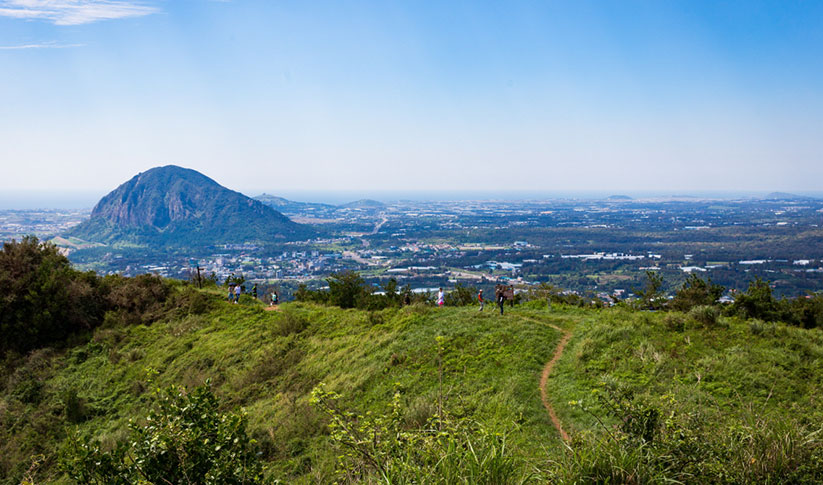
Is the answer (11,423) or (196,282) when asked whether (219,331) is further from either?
(196,282)

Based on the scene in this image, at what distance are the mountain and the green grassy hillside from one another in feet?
368

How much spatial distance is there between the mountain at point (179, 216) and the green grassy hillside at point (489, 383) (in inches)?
4410

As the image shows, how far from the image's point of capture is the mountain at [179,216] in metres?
121

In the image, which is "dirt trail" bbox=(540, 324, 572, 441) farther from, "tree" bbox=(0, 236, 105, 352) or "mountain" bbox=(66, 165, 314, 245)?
"mountain" bbox=(66, 165, 314, 245)

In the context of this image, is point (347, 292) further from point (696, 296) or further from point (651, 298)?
point (696, 296)

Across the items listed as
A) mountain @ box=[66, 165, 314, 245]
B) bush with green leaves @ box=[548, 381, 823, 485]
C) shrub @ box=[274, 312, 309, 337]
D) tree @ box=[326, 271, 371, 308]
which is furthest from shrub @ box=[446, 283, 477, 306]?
mountain @ box=[66, 165, 314, 245]

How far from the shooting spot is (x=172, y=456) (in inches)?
141

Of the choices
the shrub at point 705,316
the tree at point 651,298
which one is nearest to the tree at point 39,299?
the shrub at point 705,316

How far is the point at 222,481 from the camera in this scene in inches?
134

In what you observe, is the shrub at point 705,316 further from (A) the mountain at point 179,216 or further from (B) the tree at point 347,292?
(A) the mountain at point 179,216

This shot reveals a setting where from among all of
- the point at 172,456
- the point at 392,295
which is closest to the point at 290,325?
the point at 392,295

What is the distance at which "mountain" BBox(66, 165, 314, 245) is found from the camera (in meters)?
121

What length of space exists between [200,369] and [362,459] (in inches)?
447

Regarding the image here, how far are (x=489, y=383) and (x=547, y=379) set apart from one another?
1394 millimetres
